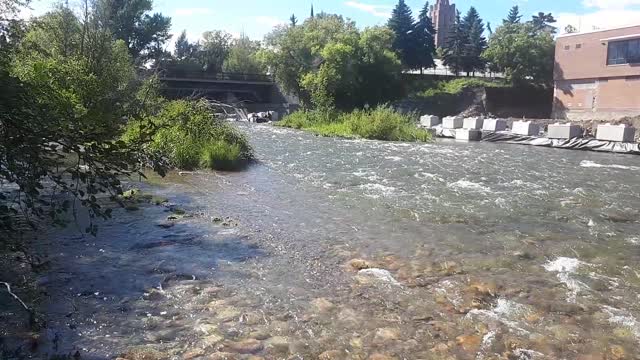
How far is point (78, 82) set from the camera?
68.0 ft

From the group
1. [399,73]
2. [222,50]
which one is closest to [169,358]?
[399,73]

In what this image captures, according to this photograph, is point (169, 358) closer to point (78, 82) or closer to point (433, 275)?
point (433, 275)

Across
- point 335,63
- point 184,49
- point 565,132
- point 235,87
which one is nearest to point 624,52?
point 565,132

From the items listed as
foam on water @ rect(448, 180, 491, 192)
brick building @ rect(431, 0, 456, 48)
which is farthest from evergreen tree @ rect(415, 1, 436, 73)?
brick building @ rect(431, 0, 456, 48)

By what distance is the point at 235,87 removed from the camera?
3012 inches

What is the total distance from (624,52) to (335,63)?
27.2 m

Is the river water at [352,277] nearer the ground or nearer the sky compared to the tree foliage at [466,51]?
nearer the ground

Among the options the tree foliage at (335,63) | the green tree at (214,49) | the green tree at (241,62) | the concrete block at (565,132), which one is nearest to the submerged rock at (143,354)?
the concrete block at (565,132)

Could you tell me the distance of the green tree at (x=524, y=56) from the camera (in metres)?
62.4

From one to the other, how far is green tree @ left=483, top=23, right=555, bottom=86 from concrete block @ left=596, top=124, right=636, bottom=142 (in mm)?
33331

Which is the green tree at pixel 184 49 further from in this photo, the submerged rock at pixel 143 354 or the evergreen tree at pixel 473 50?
the submerged rock at pixel 143 354

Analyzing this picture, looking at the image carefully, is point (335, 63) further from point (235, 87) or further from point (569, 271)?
point (569, 271)

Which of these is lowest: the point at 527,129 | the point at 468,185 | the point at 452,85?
the point at 468,185

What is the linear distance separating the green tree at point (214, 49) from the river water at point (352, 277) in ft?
253
